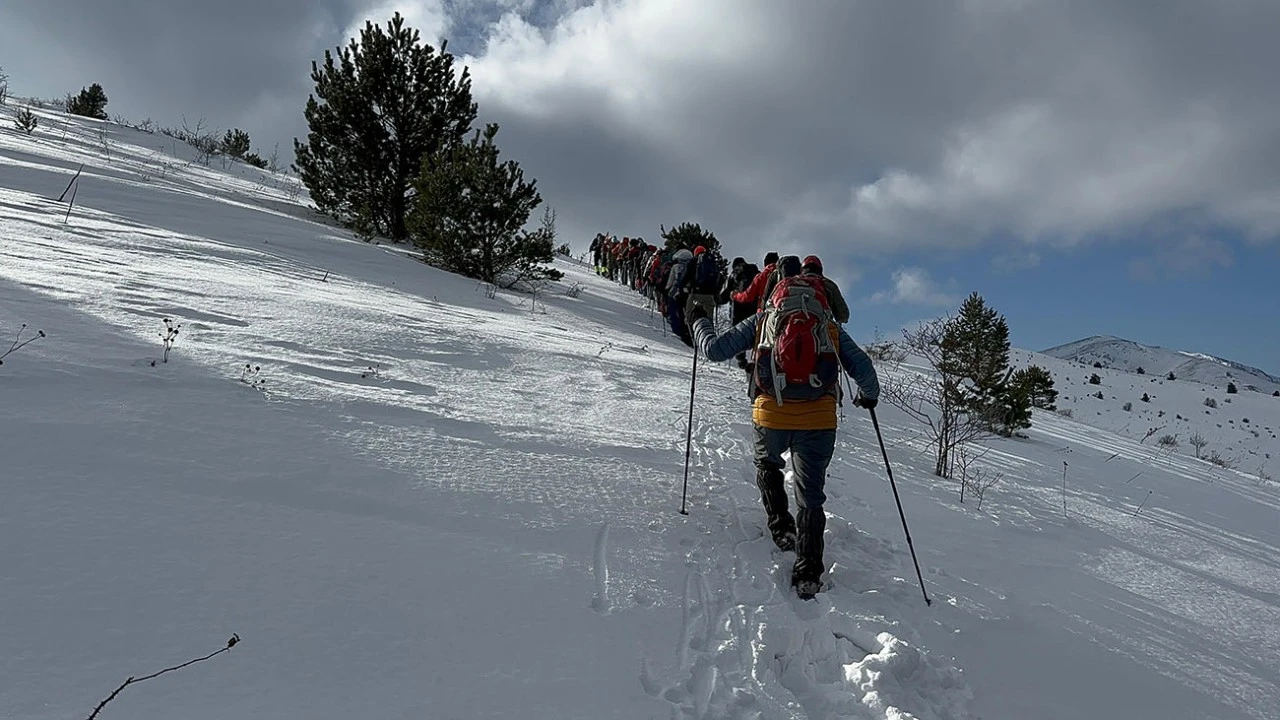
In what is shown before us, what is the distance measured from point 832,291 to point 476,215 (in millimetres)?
8766

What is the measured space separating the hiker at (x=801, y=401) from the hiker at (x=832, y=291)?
1.13 ft

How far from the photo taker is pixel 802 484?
128 inches

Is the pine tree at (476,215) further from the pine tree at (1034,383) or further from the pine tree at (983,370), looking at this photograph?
Answer: the pine tree at (1034,383)

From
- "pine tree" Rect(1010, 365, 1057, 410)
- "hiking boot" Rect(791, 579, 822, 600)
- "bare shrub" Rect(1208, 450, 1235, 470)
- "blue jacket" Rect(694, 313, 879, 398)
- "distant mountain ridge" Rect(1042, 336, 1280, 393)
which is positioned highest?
"distant mountain ridge" Rect(1042, 336, 1280, 393)

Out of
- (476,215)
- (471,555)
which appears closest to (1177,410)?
(476,215)

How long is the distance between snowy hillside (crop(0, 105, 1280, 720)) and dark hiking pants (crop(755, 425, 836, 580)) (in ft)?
0.62

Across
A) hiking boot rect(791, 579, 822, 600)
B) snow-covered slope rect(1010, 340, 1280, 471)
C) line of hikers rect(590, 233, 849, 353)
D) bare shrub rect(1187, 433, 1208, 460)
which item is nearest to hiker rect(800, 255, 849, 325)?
line of hikers rect(590, 233, 849, 353)

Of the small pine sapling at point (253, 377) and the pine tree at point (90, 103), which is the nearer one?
Answer: the small pine sapling at point (253, 377)

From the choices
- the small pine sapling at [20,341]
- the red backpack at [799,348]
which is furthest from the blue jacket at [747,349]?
the small pine sapling at [20,341]

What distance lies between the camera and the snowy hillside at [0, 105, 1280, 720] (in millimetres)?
1788

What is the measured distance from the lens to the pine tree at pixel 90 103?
Result: 2002cm

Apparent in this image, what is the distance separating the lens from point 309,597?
1.99 m

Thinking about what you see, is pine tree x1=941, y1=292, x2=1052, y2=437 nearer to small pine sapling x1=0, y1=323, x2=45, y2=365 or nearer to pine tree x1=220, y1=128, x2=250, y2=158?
small pine sapling x1=0, y1=323, x2=45, y2=365

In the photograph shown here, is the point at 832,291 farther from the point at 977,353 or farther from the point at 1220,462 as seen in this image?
the point at 1220,462
